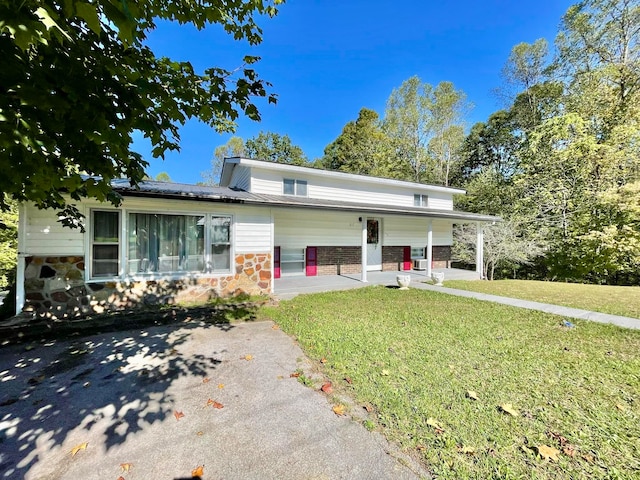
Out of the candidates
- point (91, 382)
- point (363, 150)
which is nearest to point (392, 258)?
point (91, 382)

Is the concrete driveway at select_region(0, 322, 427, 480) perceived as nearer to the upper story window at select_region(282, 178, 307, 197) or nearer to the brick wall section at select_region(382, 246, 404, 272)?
the upper story window at select_region(282, 178, 307, 197)

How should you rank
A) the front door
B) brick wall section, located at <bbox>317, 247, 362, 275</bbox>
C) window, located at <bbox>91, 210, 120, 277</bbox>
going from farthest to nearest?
the front door, brick wall section, located at <bbox>317, 247, 362, 275</bbox>, window, located at <bbox>91, 210, 120, 277</bbox>

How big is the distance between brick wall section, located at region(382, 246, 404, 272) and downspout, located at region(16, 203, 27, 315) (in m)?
13.2

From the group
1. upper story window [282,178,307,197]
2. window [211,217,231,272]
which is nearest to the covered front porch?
window [211,217,231,272]

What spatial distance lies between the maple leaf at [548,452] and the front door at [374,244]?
12.0 metres

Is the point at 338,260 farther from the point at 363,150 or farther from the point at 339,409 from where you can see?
the point at 363,150

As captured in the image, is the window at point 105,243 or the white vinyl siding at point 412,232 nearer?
the window at point 105,243

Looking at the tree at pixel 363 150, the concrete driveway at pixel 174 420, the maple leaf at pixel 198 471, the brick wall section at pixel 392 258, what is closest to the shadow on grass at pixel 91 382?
the concrete driveway at pixel 174 420

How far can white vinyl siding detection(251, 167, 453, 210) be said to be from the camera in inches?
472

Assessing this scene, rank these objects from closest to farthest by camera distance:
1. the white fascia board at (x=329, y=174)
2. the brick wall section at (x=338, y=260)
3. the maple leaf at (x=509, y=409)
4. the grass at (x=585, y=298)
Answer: the maple leaf at (x=509, y=409)
the grass at (x=585, y=298)
the white fascia board at (x=329, y=174)
the brick wall section at (x=338, y=260)

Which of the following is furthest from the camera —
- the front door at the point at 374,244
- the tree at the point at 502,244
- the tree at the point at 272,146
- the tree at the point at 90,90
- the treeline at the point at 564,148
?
the tree at the point at 272,146

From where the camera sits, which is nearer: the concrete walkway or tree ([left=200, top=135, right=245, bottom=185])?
the concrete walkway

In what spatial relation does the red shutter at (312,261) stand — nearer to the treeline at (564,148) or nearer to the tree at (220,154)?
the treeline at (564,148)

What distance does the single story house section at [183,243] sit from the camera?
6.57 m
